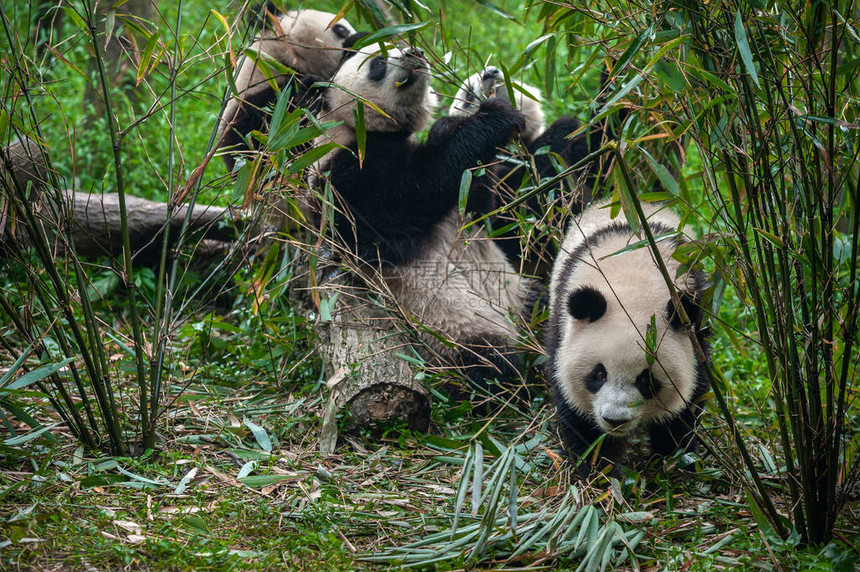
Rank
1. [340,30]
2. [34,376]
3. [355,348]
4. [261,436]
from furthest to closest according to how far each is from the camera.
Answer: [340,30]
[355,348]
[261,436]
[34,376]

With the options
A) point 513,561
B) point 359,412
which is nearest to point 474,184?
point 359,412

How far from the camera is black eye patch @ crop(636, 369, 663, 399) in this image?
273cm

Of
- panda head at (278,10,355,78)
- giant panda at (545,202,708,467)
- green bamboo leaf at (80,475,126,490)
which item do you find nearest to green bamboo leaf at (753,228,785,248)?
giant panda at (545,202,708,467)

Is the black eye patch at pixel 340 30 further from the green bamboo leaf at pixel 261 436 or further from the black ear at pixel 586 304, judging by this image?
the black ear at pixel 586 304

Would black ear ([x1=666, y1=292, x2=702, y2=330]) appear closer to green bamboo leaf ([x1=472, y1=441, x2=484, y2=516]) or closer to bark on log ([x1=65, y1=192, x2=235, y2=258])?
green bamboo leaf ([x1=472, y1=441, x2=484, y2=516])

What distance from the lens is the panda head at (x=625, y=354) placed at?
2.71m

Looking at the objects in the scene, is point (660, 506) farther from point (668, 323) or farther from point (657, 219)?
point (657, 219)

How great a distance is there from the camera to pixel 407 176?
161 inches

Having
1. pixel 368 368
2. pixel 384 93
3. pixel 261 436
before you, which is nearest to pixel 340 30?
pixel 384 93

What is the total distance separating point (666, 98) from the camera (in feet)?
7.94

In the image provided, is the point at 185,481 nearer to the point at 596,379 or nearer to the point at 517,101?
the point at 596,379

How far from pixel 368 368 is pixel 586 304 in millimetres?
1002

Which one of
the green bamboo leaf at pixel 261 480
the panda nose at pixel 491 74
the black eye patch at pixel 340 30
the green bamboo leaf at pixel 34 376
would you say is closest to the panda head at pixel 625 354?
the green bamboo leaf at pixel 261 480

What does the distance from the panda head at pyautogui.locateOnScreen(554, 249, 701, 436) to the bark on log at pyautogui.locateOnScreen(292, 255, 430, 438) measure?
67 cm
